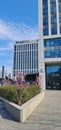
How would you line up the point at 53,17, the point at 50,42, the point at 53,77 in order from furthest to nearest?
1. the point at 53,77
2. the point at 53,17
3. the point at 50,42

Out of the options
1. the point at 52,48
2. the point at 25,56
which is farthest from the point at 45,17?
the point at 25,56

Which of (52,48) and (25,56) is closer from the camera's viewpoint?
(52,48)

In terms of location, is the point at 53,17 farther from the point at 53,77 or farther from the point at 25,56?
the point at 25,56

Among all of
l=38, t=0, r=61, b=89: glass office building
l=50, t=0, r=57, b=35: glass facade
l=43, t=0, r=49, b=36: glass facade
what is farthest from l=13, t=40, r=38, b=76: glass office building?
l=50, t=0, r=57, b=35: glass facade

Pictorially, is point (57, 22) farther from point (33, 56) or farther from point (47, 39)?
point (33, 56)

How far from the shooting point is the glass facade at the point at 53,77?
155ft

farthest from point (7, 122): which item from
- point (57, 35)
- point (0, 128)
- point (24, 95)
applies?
point (57, 35)

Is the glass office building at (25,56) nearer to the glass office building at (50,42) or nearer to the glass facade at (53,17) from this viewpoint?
the glass office building at (50,42)

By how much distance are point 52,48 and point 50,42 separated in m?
1.69

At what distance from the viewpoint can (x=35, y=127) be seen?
27.7 ft

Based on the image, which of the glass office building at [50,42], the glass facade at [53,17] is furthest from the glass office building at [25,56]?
the glass facade at [53,17]

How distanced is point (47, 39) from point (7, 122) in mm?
37637

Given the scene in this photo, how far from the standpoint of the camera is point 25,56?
115438 mm

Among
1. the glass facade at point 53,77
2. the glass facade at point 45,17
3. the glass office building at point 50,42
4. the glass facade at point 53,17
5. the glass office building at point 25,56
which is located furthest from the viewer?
the glass office building at point 25,56
